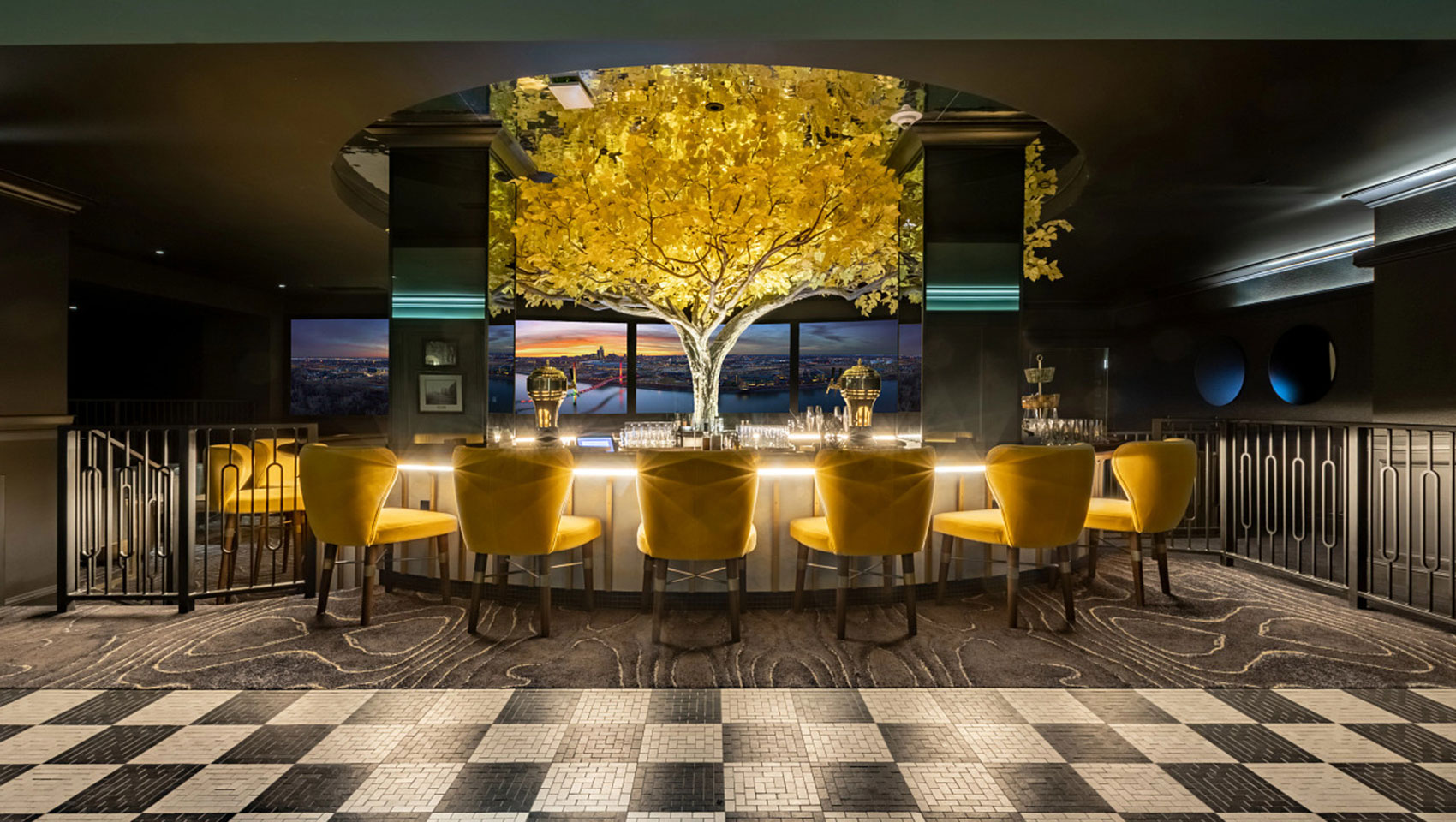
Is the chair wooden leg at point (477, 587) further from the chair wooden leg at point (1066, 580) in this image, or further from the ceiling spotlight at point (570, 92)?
the chair wooden leg at point (1066, 580)

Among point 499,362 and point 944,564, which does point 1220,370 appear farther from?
point 499,362

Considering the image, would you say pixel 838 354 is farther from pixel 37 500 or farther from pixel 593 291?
pixel 37 500

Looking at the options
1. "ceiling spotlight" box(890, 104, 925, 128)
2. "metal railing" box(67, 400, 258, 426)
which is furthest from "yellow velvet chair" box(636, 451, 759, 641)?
"metal railing" box(67, 400, 258, 426)

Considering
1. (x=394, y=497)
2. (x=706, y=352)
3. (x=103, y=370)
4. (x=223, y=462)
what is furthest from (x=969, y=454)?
(x=103, y=370)

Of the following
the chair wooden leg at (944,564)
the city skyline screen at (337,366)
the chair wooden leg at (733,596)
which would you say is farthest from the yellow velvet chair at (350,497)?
the city skyline screen at (337,366)

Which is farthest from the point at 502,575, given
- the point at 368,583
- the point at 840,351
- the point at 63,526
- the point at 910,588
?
the point at 840,351

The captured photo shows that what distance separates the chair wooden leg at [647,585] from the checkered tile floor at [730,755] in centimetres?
109

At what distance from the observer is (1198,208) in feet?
18.7

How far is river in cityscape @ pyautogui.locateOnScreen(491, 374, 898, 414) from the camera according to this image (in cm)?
1088

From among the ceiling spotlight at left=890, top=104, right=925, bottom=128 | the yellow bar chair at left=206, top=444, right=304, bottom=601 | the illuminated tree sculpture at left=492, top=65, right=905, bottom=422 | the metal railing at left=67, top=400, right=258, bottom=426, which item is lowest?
the yellow bar chair at left=206, top=444, right=304, bottom=601

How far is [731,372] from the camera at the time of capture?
1117cm

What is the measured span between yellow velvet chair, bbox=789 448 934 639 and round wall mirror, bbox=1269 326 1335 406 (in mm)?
6967

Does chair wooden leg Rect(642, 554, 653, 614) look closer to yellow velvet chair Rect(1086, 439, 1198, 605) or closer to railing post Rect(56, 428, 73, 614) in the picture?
yellow velvet chair Rect(1086, 439, 1198, 605)

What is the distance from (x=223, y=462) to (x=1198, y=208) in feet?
24.9
